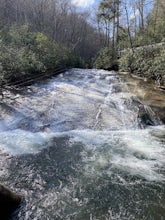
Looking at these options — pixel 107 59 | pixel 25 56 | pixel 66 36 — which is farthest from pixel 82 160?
pixel 66 36

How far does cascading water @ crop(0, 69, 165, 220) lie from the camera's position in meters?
3.91

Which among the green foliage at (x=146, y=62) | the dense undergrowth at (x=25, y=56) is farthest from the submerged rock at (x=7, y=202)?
the green foliage at (x=146, y=62)

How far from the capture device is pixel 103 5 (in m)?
28.5

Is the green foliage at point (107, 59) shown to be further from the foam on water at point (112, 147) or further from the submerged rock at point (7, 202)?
the submerged rock at point (7, 202)

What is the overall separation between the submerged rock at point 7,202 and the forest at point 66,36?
800 centimetres

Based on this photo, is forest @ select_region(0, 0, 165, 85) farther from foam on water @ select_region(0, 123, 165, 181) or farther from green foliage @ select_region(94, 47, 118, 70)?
foam on water @ select_region(0, 123, 165, 181)

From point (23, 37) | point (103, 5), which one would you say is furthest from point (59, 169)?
point (103, 5)

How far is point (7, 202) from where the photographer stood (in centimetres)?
372

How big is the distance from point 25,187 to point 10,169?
78cm

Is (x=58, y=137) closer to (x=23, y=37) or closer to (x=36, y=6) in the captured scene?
(x=23, y=37)

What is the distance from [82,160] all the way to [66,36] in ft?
117

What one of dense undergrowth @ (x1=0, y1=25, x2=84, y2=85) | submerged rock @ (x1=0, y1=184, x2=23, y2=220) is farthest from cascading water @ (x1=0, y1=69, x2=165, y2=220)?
dense undergrowth @ (x1=0, y1=25, x2=84, y2=85)

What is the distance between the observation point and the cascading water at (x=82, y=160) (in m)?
3.91

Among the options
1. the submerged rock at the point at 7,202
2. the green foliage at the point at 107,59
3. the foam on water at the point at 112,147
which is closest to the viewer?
the submerged rock at the point at 7,202
